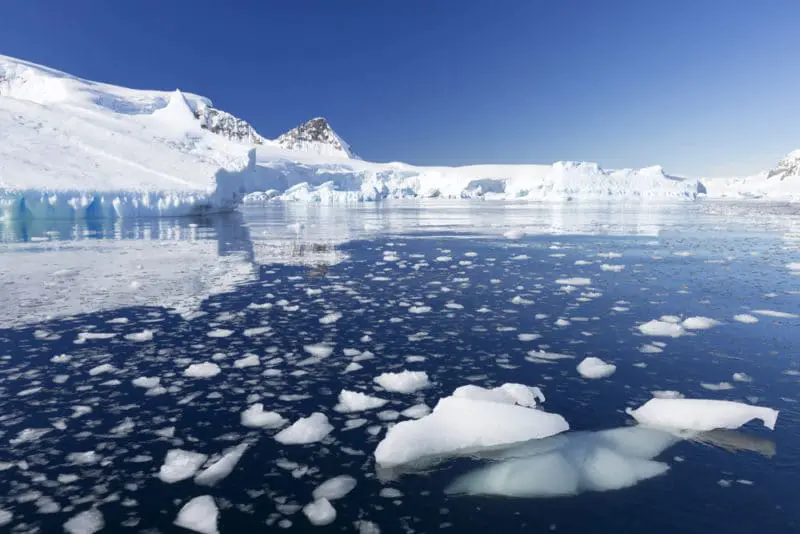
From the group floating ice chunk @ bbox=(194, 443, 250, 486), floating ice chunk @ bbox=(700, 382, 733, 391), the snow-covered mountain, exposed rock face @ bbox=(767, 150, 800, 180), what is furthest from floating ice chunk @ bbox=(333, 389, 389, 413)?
exposed rock face @ bbox=(767, 150, 800, 180)

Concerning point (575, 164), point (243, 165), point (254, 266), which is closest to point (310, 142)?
point (575, 164)

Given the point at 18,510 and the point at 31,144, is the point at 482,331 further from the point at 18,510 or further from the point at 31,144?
the point at 31,144

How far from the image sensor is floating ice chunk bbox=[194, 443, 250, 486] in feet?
9.36

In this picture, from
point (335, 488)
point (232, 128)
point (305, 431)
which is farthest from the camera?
point (232, 128)

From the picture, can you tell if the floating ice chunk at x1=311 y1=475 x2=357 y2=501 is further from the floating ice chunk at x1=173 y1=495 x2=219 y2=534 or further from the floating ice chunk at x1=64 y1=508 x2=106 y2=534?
the floating ice chunk at x1=64 y1=508 x2=106 y2=534

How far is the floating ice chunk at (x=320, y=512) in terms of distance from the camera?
251cm

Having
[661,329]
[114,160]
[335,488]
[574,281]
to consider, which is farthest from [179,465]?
[114,160]

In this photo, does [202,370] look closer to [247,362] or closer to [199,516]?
[247,362]

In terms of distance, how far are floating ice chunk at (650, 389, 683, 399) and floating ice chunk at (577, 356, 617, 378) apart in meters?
0.47

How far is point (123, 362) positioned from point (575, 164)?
294ft

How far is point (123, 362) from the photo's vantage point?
472 centimetres

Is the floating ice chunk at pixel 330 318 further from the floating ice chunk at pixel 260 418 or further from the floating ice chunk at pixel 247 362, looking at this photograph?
the floating ice chunk at pixel 260 418

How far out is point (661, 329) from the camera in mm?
5617

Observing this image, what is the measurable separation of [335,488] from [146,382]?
89.8 inches
